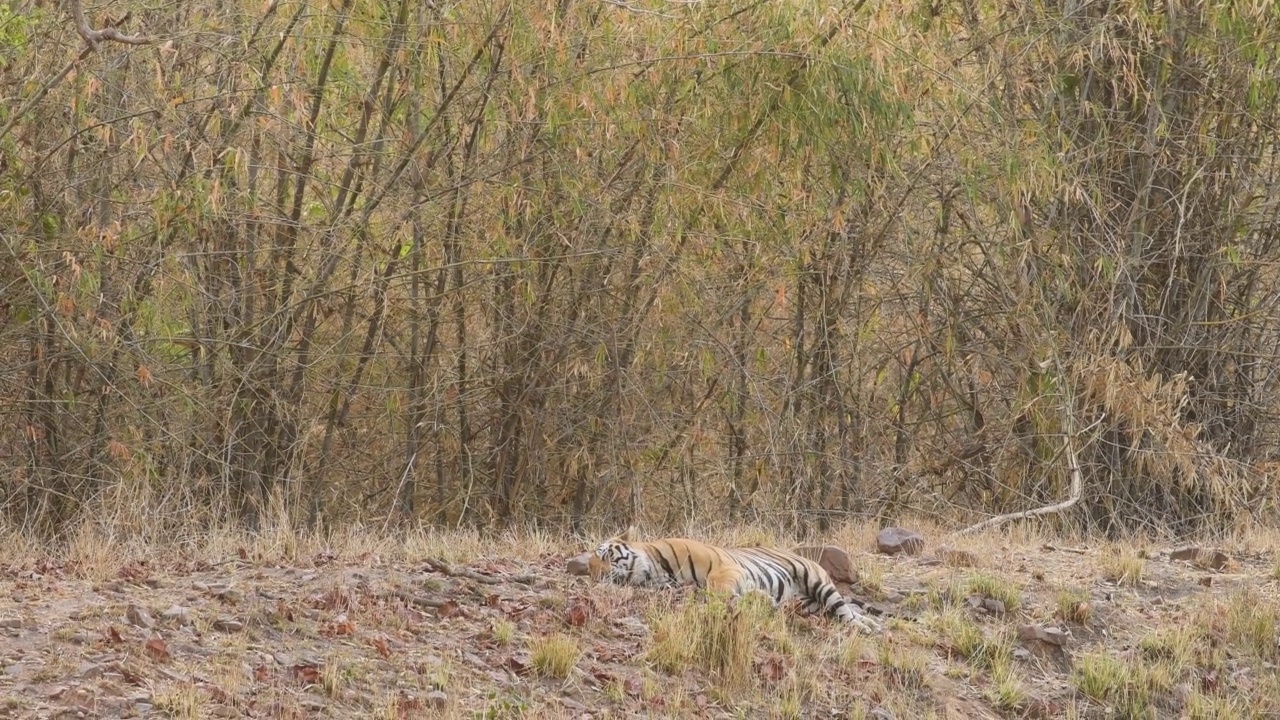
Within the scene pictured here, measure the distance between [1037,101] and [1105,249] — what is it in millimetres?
1139

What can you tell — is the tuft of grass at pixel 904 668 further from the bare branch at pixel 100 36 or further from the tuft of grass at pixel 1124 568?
the bare branch at pixel 100 36

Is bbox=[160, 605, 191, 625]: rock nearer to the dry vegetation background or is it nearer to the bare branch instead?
the bare branch

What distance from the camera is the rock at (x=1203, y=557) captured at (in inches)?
302

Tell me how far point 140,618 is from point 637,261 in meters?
5.12

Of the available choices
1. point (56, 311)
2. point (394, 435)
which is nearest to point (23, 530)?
point (56, 311)

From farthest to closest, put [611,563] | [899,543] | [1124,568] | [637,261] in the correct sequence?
[637,261]
[899,543]
[1124,568]
[611,563]

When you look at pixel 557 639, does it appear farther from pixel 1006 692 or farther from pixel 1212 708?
pixel 1212 708

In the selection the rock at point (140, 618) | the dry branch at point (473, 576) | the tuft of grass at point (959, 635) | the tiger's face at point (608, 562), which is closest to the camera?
the rock at point (140, 618)

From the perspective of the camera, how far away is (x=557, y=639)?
207 inches

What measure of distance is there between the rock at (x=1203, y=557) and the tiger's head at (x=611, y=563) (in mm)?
3106

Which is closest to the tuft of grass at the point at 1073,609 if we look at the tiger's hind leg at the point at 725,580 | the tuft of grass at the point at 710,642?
→ the tiger's hind leg at the point at 725,580

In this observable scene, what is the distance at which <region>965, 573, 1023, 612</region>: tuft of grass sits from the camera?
6570 mm

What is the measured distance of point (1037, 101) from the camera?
10.7 m

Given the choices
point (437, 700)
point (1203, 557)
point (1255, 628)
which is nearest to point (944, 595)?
point (1255, 628)
